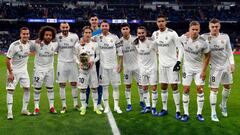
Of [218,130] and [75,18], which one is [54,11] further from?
[218,130]

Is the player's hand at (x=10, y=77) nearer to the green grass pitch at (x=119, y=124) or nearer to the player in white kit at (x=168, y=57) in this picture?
the green grass pitch at (x=119, y=124)

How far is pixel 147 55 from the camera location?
29.8ft

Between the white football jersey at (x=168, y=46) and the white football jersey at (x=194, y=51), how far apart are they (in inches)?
10.1

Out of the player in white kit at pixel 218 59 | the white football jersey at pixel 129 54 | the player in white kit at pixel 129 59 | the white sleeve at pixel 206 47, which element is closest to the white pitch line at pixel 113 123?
the player in white kit at pixel 129 59

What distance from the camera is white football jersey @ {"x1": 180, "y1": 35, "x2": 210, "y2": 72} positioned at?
823 cm

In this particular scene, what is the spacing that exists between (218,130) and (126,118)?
2290 mm

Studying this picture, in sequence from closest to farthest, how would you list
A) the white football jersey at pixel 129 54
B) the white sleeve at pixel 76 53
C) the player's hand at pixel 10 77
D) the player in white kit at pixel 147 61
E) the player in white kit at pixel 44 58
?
the player's hand at pixel 10 77
the player in white kit at pixel 44 58
the player in white kit at pixel 147 61
the white sleeve at pixel 76 53
the white football jersey at pixel 129 54

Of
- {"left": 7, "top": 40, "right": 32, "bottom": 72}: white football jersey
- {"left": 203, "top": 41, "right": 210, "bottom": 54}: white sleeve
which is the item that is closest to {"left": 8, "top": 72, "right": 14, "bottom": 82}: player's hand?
{"left": 7, "top": 40, "right": 32, "bottom": 72}: white football jersey

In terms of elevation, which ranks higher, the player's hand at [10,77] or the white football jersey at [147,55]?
→ the white football jersey at [147,55]

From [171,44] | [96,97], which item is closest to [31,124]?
[96,97]

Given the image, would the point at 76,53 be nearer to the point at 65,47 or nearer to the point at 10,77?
the point at 65,47

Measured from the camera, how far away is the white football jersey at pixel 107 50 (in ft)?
30.3

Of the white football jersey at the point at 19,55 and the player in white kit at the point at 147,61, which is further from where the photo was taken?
the player in white kit at the point at 147,61

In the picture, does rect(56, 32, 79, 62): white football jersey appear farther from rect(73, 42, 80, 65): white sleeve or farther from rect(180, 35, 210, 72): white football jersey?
rect(180, 35, 210, 72): white football jersey
